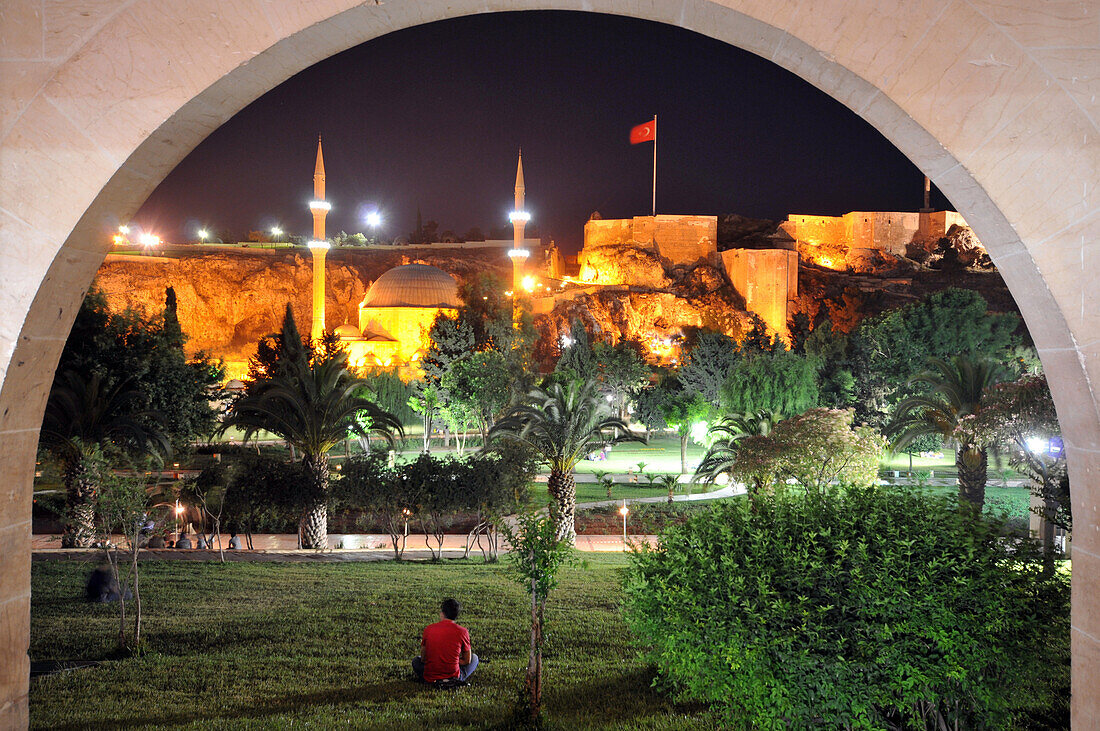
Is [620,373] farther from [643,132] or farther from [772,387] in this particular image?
[643,132]

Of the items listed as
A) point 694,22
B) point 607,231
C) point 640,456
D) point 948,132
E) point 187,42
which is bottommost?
point 640,456

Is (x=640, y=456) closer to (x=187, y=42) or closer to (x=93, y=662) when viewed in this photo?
(x=93, y=662)

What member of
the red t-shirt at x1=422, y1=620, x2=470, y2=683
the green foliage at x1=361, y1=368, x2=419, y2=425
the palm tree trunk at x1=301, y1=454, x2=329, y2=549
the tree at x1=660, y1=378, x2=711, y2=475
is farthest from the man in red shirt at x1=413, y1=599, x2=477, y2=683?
the green foliage at x1=361, y1=368, x2=419, y2=425

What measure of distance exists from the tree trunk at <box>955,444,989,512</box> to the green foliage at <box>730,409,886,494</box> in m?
1.85

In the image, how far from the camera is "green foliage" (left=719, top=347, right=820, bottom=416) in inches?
1103

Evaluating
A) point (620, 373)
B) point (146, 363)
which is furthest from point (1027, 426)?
point (620, 373)

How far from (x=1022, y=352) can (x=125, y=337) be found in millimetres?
33209

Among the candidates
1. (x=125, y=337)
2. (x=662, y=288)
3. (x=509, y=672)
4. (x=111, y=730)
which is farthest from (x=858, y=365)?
(x=111, y=730)

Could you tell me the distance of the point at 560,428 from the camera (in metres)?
14.4

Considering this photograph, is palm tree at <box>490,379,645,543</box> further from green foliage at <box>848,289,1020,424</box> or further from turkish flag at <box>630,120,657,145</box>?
turkish flag at <box>630,120,657,145</box>

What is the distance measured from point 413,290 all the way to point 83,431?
126 ft

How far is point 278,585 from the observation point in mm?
9414

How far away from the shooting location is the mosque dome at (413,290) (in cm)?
5041

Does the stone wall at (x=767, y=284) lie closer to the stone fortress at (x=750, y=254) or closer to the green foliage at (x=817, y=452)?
the stone fortress at (x=750, y=254)
